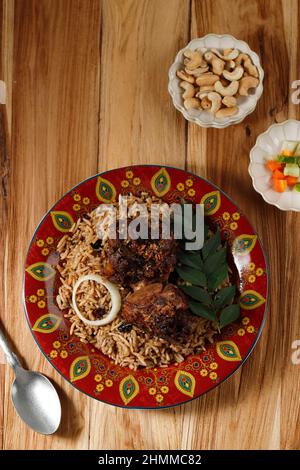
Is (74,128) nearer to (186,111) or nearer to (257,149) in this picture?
(186,111)

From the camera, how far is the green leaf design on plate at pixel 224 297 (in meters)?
2.80

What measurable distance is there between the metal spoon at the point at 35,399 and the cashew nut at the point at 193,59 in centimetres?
167

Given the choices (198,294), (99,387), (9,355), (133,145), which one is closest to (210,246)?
(198,294)

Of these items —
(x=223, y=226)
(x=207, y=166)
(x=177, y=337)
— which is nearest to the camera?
(x=177, y=337)

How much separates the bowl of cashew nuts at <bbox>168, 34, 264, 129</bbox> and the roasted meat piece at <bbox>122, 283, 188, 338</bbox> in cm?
91

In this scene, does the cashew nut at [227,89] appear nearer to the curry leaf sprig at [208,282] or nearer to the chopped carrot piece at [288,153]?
the chopped carrot piece at [288,153]

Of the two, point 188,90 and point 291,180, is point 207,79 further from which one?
point 291,180

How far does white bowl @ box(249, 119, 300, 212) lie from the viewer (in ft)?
9.70

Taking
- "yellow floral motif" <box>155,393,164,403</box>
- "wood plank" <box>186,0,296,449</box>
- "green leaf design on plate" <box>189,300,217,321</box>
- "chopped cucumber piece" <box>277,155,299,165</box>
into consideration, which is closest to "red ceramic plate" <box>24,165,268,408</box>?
"yellow floral motif" <box>155,393,164,403</box>

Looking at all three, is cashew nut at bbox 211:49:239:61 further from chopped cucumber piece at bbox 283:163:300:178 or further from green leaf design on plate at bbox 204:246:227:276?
green leaf design on plate at bbox 204:246:227:276

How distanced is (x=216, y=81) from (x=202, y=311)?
114 cm

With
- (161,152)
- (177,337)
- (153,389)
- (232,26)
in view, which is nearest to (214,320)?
(177,337)

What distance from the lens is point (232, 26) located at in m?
3.19
